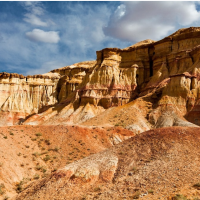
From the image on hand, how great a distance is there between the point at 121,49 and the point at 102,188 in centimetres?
4722

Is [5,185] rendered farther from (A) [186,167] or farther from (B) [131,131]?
(B) [131,131]

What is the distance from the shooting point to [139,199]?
11.3 metres

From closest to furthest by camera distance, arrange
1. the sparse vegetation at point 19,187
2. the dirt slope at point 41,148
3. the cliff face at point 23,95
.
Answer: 1. the sparse vegetation at point 19,187
2. the dirt slope at point 41,148
3. the cliff face at point 23,95

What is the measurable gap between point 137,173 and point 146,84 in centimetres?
3995

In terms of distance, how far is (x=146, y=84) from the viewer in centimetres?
5181

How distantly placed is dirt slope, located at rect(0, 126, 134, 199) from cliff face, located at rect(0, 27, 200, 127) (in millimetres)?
11454

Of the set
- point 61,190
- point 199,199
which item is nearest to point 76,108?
point 61,190

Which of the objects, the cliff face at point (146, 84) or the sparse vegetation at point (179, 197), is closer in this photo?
the sparse vegetation at point (179, 197)

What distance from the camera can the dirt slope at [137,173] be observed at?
12016mm

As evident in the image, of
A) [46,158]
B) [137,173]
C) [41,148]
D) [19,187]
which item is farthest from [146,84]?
[19,187]

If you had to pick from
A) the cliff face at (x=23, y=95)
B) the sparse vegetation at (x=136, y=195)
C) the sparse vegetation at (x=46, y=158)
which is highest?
the cliff face at (x=23, y=95)

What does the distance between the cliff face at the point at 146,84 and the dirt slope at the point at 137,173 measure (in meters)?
19.3

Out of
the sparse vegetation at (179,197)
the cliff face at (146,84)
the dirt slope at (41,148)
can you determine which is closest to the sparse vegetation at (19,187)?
the dirt slope at (41,148)

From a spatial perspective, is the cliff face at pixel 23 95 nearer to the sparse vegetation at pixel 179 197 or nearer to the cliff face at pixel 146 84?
the cliff face at pixel 146 84
